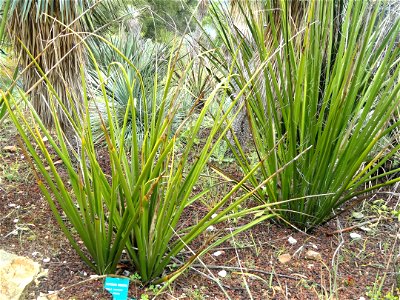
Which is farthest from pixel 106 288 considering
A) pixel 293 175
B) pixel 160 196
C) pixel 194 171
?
pixel 293 175

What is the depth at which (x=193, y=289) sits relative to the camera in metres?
2.58

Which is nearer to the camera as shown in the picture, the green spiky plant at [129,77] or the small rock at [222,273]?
the small rock at [222,273]

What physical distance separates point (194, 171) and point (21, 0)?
1.81 metres

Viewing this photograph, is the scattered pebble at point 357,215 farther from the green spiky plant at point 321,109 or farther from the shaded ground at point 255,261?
the green spiky plant at point 321,109

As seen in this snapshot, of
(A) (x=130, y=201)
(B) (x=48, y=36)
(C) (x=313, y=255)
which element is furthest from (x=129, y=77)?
(A) (x=130, y=201)

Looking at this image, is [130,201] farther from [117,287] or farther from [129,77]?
Result: [129,77]

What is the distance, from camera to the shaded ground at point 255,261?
2.54 metres

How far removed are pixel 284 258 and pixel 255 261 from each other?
17 cm

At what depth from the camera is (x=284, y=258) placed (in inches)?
114

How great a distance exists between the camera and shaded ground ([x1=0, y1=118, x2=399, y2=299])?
2.54m

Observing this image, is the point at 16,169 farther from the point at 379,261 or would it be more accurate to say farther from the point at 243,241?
the point at 379,261

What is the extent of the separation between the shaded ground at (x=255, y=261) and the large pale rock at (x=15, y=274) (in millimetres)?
96

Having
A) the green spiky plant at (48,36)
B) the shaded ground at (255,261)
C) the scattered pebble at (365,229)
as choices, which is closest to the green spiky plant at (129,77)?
the green spiky plant at (48,36)

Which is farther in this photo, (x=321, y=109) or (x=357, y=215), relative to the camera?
(x=357, y=215)
